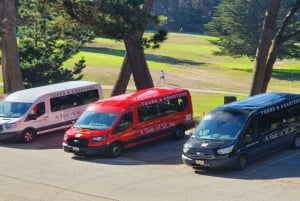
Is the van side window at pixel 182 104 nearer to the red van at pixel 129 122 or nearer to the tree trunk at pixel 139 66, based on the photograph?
the red van at pixel 129 122

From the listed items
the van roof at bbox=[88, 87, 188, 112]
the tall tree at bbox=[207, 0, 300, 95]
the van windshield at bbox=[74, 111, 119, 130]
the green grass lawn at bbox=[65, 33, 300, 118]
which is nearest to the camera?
the van windshield at bbox=[74, 111, 119, 130]

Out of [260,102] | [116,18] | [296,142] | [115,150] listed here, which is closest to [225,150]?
[260,102]

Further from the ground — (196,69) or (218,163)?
(218,163)

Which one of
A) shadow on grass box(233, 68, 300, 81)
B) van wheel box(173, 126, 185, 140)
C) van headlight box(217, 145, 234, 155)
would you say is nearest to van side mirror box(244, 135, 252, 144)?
van headlight box(217, 145, 234, 155)

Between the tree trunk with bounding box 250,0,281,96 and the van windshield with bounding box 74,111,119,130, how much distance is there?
31.2 feet

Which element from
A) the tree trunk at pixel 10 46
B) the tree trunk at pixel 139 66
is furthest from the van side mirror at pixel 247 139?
the tree trunk at pixel 10 46

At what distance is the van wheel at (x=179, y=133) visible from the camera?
23719 millimetres

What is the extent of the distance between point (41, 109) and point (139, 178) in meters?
8.49

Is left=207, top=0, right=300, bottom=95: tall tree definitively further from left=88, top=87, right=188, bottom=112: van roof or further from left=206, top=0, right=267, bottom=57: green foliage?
left=88, top=87, right=188, bottom=112: van roof

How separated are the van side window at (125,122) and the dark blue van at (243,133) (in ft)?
9.72

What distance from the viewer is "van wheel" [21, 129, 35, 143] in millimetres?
24453

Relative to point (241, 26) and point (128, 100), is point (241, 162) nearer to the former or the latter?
point (128, 100)

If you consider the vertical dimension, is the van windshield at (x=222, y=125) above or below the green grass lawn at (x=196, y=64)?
above

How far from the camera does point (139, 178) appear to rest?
18.0 metres
